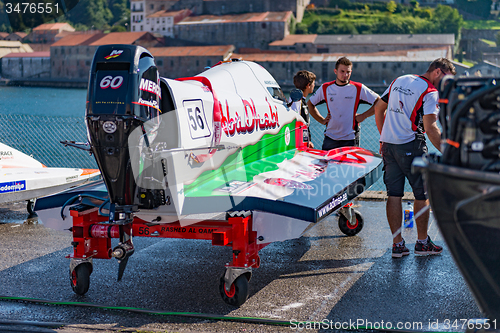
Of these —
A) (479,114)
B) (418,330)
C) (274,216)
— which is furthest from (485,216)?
(274,216)

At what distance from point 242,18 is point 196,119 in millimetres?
106882

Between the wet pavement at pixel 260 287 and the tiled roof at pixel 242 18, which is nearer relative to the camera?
the wet pavement at pixel 260 287

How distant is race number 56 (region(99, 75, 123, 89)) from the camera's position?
3.76 m

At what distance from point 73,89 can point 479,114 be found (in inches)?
3881

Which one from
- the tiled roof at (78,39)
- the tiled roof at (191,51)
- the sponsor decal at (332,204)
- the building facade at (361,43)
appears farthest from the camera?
the tiled roof at (78,39)

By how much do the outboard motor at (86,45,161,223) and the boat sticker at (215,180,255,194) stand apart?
75 cm

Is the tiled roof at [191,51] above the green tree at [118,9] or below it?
below

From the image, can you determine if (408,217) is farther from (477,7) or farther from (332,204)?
(477,7)

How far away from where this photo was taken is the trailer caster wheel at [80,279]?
445 cm

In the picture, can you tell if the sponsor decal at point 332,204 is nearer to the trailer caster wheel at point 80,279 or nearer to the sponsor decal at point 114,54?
the sponsor decal at point 114,54

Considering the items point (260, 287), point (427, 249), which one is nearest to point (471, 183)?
point (260, 287)

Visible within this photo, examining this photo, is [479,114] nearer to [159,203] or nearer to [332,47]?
[159,203]

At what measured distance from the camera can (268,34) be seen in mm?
102375

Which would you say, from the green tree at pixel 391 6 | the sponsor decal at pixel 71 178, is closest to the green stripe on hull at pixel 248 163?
the sponsor decal at pixel 71 178
